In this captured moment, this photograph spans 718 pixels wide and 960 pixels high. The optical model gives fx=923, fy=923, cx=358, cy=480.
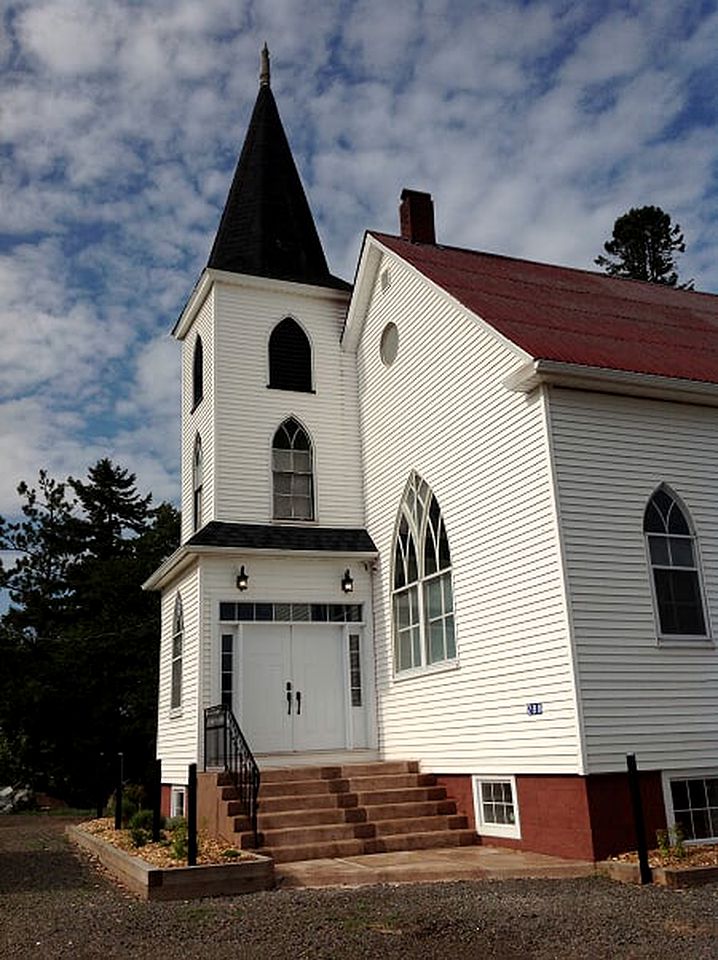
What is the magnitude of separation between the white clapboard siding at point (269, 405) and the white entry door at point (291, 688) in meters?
2.15

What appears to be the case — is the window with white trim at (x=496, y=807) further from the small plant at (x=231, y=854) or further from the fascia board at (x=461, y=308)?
the fascia board at (x=461, y=308)

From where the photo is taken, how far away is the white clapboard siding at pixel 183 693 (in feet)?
46.5

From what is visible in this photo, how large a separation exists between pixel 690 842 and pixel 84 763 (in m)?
24.6

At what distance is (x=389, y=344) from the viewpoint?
51.9 ft

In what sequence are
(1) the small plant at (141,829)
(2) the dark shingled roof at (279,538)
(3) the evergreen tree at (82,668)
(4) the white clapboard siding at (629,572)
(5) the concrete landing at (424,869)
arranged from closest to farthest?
(5) the concrete landing at (424,869) → (4) the white clapboard siding at (629,572) → (1) the small plant at (141,829) → (2) the dark shingled roof at (279,538) → (3) the evergreen tree at (82,668)

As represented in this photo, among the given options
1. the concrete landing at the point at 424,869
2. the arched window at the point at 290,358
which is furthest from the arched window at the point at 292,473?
the concrete landing at the point at 424,869

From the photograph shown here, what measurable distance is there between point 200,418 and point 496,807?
9.14 meters

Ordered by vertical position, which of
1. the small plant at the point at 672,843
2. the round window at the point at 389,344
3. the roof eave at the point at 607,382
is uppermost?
the round window at the point at 389,344

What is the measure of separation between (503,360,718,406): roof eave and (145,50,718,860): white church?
4cm

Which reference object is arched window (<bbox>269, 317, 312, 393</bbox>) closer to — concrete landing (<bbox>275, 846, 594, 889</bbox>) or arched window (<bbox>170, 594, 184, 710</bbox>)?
arched window (<bbox>170, 594, 184, 710</bbox>)

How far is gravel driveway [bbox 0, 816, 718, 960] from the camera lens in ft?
20.7

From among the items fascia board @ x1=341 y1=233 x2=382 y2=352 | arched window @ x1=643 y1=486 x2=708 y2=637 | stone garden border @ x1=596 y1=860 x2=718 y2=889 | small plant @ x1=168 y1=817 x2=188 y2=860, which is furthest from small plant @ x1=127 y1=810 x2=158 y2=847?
fascia board @ x1=341 y1=233 x2=382 y2=352

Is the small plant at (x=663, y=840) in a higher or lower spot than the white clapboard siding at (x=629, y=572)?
lower

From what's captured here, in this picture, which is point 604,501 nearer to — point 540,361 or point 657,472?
point 657,472
